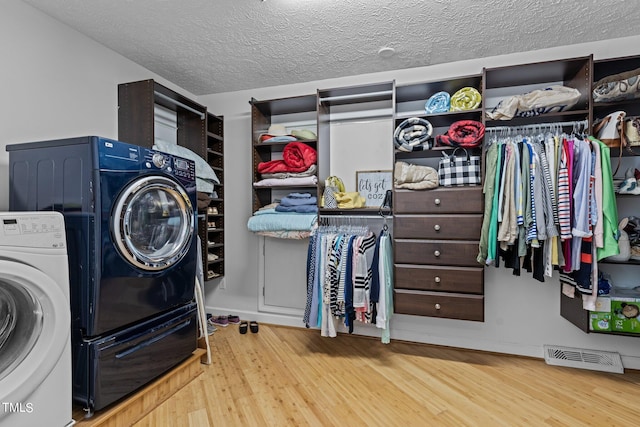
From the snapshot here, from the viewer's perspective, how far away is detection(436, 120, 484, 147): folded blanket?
2264 mm

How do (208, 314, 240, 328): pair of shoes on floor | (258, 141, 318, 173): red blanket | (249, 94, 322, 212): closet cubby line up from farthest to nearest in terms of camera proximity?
(208, 314, 240, 328): pair of shoes on floor < (249, 94, 322, 212): closet cubby < (258, 141, 318, 173): red blanket

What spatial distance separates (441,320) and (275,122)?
7.97ft

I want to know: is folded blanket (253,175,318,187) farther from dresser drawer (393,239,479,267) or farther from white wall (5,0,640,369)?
dresser drawer (393,239,479,267)

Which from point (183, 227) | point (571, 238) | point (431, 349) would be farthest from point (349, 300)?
point (571, 238)

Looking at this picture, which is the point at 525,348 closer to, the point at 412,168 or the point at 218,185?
the point at 412,168

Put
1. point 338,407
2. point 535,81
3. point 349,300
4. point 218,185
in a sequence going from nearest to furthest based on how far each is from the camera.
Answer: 1. point 338,407
2. point 349,300
3. point 535,81
4. point 218,185

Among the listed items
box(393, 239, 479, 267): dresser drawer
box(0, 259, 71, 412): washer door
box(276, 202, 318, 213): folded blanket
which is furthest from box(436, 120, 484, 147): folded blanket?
box(0, 259, 71, 412): washer door

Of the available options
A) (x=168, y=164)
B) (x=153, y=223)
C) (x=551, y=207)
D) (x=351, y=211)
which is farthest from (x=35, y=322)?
(x=551, y=207)

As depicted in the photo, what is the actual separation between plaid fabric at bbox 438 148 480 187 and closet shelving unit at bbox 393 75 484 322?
2.1 inches

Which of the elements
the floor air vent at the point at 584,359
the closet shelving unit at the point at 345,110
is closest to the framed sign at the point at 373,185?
the closet shelving unit at the point at 345,110

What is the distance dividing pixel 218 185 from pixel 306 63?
59.3 inches

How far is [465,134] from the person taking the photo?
7.58 ft

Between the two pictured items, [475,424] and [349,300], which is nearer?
[475,424]

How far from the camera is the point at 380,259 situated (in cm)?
230
